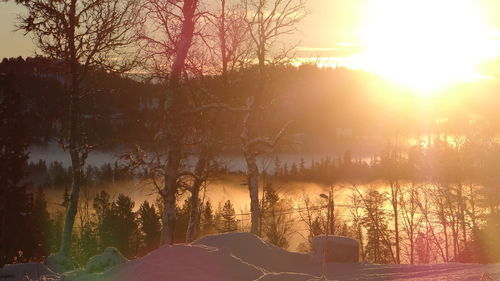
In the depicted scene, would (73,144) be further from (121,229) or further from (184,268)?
(121,229)

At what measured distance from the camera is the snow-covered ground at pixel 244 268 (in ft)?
31.7

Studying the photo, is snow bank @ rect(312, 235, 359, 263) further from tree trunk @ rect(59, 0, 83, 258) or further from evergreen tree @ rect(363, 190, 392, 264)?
evergreen tree @ rect(363, 190, 392, 264)

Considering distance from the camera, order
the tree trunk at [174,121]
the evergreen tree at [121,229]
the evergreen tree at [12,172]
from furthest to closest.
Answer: the evergreen tree at [121,229] < the evergreen tree at [12,172] < the tree trunk at [174,121]

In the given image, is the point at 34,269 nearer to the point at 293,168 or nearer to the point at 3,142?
the point at 3,142

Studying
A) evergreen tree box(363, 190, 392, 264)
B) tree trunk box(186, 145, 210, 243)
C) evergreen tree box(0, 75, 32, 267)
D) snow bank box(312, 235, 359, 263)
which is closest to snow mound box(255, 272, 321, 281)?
snow bank box(312, 235, 359, 263)

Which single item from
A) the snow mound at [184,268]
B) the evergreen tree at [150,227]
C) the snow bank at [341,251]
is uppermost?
the snow mound at [184,268]

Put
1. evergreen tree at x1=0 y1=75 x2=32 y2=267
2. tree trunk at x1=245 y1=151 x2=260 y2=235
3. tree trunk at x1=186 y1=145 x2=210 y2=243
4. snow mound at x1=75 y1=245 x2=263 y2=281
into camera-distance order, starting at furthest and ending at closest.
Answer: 1. evergreen tree at x1=0 y1=75 x2=32 y2=267
2. tree trunk at x1=186 y1=145 x2=210 y2=243
3. tree trunk at x1=245 y1=151 x2=260 y2=235
4. snow mound at x1=75 y1=245 x2=263 y2=281

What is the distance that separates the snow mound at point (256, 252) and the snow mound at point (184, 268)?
1.85 m

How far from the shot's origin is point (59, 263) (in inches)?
798

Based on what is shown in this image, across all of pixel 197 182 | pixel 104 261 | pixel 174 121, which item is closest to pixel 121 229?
pixel 197 182

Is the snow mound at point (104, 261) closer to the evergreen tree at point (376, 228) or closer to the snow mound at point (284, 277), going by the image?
the snow mound at point (284, 277)

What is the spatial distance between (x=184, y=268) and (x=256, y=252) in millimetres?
3742

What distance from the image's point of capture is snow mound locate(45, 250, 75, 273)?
19.8m

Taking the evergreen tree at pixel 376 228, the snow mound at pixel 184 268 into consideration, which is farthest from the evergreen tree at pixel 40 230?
the snow mound at pixel 184 268
